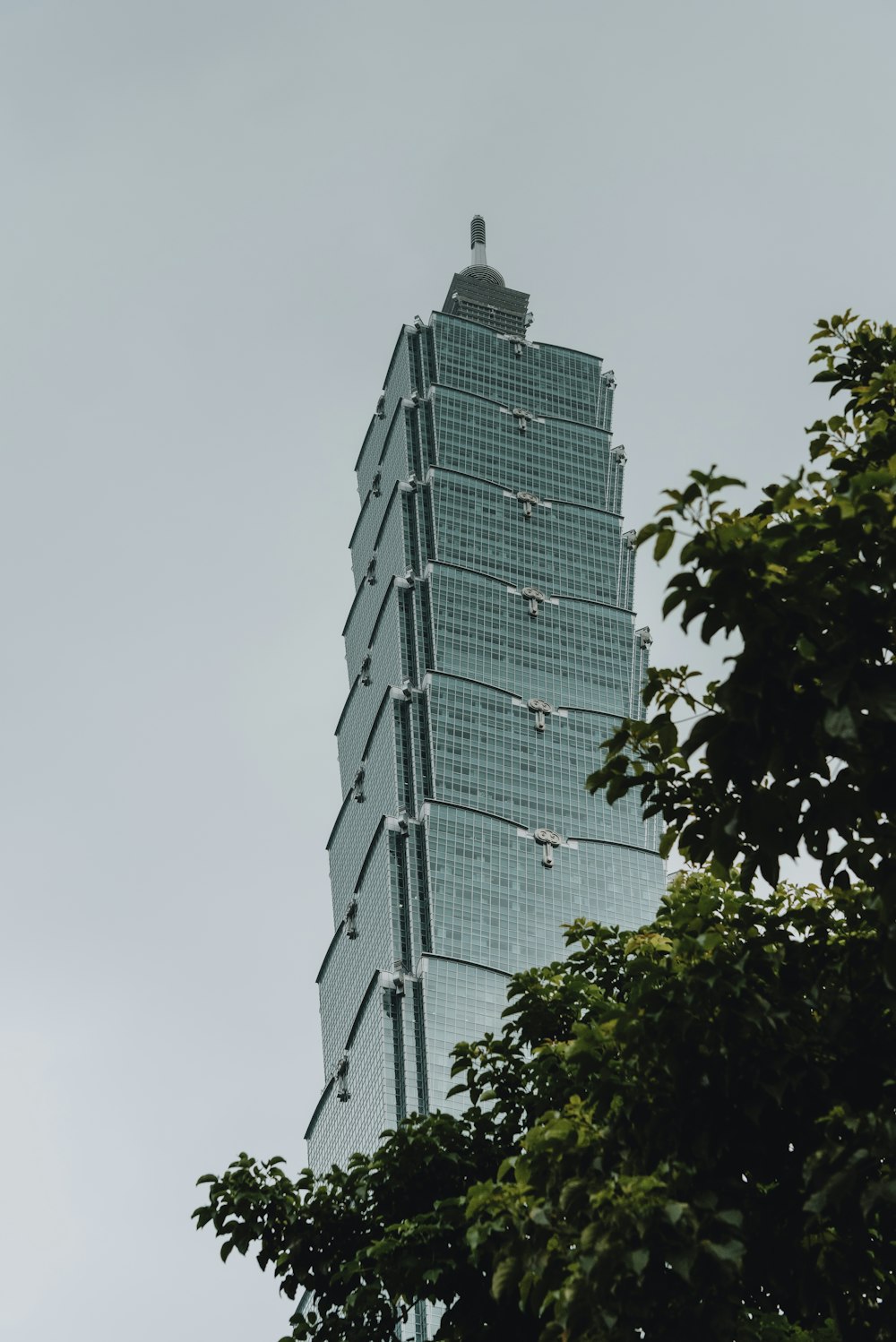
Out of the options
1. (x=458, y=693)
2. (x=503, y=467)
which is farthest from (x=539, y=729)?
(x=503, y=467)

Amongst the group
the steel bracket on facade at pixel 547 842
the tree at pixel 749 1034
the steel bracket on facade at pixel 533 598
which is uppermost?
the steel bracket on facade at pixel 533 598

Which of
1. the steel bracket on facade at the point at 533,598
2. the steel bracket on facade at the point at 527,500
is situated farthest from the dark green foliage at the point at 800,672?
the steel bracket on facade at the point at 527,500

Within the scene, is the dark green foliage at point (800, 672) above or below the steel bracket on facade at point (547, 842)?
below

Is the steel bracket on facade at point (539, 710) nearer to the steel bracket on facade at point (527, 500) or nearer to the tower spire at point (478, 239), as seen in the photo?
the steel bracket on facade at point (527, 500)

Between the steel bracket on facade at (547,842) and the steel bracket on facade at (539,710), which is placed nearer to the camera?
the steel bracket on facade at (547,842)

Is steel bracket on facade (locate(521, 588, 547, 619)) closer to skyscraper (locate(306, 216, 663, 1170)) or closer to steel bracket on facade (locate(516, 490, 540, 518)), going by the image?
skyscraper (locate(306, 216, 663, 1170))

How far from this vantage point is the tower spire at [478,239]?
7430 inches

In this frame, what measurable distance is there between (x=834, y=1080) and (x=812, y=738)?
4.02 metres

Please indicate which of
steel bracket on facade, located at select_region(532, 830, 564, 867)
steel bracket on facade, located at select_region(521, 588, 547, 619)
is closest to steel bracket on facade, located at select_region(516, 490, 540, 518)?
steel bracket on facade, located at select_region(521, 588, 547, 619)

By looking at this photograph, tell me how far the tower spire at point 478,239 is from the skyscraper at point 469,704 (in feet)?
37.0

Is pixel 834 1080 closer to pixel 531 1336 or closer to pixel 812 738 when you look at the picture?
pixel 812 738

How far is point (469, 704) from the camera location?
144 metres

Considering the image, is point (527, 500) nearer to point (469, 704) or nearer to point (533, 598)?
point (533, 598)

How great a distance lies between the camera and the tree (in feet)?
40.7
